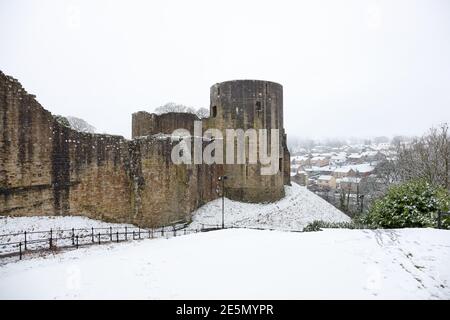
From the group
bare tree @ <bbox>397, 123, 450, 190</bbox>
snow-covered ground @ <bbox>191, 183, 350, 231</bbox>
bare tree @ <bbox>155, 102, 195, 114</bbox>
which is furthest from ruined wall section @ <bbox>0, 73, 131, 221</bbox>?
bare tree @ <bbox>155, 102, 195, 114</bbox>

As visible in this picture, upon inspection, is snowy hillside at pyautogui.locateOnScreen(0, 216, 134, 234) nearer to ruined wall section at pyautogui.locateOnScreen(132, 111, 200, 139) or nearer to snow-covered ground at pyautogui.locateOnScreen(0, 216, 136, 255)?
snow-covered ground at pyautogui.locateOnScreen(0, 216, 136, 255)

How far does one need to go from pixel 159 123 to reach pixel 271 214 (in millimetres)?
11383

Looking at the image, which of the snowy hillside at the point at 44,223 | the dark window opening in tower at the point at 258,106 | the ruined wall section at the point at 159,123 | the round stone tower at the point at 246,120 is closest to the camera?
the snowy hillside at the point at 44,223

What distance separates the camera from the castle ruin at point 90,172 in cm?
1268

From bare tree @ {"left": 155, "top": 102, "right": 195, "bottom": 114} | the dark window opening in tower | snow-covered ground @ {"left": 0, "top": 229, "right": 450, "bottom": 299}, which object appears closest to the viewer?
snow-covered ground @ {"left": 0, "top": 229, "right": 450, "bottom": 299}

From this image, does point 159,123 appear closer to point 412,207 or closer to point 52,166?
point 52,166

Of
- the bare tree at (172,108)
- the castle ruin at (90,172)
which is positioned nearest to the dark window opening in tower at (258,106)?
the castle ruin at (90,172)

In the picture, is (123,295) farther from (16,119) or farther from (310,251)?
(16,119)

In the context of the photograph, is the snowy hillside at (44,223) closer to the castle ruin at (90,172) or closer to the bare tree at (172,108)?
the castle ruin at (90,172)

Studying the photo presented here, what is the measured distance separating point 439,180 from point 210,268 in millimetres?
21210

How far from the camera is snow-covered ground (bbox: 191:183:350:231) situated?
67.7 ft

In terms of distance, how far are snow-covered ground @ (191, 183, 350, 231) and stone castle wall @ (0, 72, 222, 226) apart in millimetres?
2154

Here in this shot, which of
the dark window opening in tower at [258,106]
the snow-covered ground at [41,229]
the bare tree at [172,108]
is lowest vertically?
the snow-covered ground at [41,229]
